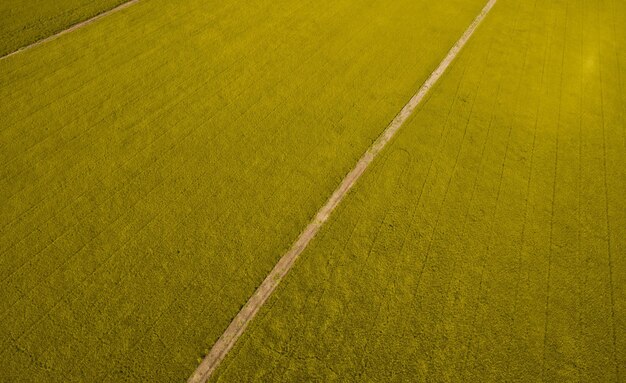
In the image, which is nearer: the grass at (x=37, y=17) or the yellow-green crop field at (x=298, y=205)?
the yellow-green crop field at (x=298, y=205)

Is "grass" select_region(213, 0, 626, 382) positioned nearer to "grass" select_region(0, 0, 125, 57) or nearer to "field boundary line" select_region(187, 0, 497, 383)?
"field boundary line" select_region(187, 0, 497, 383)

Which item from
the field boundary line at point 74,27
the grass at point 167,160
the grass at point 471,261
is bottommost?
the grass at point 471,261

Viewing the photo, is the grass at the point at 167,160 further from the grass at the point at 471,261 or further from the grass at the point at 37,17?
Answer: the grass at the point at 471,261

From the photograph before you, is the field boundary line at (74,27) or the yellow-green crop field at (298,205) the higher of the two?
the field boundary line at (74,27)

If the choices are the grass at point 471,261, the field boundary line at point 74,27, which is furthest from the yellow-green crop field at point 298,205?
the field boundary line at point 74,27

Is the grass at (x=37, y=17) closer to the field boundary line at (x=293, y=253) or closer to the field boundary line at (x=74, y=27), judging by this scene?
the field boundary line at (x=74, y=27)

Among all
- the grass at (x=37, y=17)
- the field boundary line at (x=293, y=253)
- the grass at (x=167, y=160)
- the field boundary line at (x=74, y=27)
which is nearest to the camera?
the field boundary line at (x=293, y=253)

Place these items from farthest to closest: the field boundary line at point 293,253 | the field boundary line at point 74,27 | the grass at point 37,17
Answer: the grass at point 37,17 → the field boundary line at point 74,27 → the field boundary line at point 293,253
